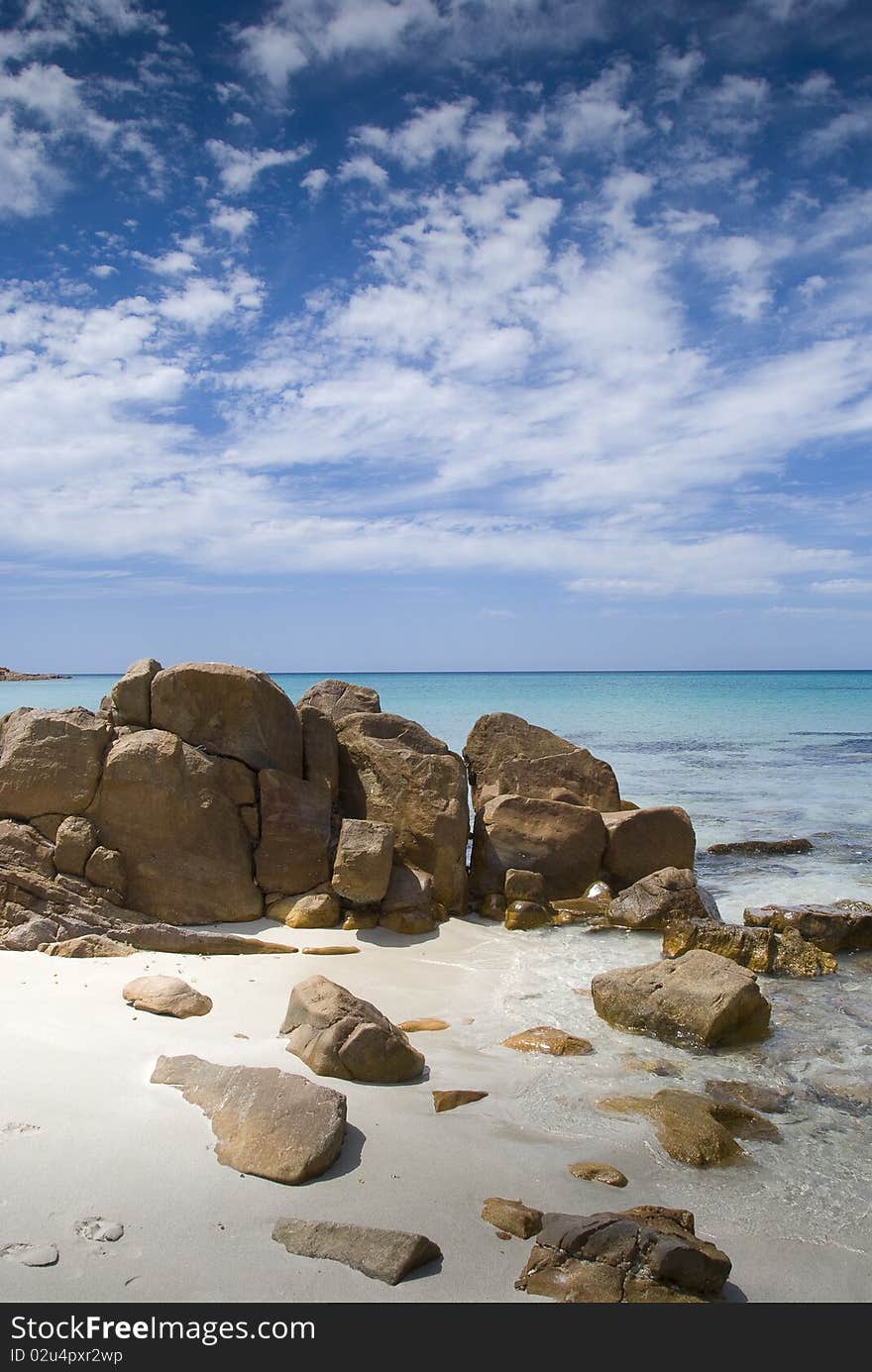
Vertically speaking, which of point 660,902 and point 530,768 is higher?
point 530,768

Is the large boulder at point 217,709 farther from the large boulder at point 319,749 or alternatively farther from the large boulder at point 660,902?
the large boulder at point 660,902

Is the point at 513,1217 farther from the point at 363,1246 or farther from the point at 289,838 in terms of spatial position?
the point at 289,838

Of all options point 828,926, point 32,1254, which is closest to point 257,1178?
point 32,1254

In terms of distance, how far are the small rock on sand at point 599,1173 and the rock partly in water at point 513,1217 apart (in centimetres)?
42

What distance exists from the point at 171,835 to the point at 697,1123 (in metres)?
5.04

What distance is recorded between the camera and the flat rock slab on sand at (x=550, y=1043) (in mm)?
5590

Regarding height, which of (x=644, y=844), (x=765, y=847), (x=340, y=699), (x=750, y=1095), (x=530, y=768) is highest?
(x=340, y=699)

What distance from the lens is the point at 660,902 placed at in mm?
8836

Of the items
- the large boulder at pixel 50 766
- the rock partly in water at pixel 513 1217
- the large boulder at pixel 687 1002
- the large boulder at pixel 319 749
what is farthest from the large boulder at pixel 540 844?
the rock partly in water at pixel 513 1217

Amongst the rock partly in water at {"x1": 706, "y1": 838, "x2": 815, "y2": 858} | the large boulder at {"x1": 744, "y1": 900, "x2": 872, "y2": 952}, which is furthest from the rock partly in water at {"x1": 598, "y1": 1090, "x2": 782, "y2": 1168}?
the rock partly in water at {"x1": 706, "y1": 838, "x2": 815, "y2": 858}

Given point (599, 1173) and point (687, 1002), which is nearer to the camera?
point (599, 1173)

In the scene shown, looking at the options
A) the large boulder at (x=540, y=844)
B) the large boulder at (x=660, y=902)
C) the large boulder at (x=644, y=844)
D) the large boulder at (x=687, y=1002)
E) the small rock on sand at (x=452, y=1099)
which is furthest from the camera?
the large boulder at (x=644, y=844)
